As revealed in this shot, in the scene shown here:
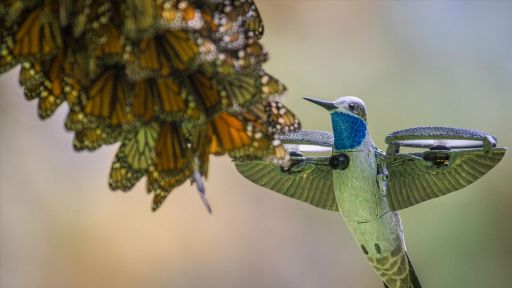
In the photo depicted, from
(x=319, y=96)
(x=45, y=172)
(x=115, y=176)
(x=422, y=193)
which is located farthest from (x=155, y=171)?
(x=319, y=96)

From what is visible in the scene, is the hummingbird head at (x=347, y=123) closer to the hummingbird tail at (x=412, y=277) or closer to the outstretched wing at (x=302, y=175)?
the outstretched wing at (x=302, y=175)

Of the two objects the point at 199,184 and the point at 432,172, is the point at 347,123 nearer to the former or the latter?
the point at 432,172

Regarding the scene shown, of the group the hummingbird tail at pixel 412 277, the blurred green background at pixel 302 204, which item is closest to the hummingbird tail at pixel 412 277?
the hummingbird tail at pixel 412 277

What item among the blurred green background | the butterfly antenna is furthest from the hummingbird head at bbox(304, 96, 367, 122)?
the blurred green background

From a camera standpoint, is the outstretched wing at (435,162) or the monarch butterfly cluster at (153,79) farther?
Answer: the outstretched wing at (435,162)

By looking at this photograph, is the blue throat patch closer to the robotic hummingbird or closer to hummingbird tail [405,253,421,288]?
the robotic hummingbird

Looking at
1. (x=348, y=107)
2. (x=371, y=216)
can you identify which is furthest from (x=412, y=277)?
(x=348, y=107)

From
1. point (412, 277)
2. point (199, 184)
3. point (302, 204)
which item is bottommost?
point (302, 204)
